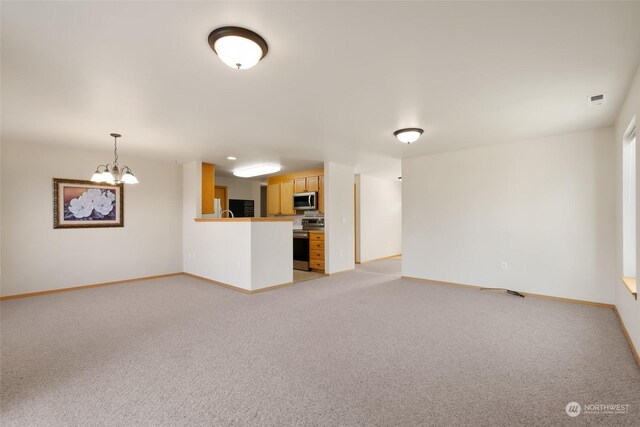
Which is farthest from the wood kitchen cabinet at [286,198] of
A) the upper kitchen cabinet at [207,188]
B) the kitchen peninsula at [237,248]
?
the kitchen peninsula at [237,248]

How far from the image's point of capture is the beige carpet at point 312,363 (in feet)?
5.76

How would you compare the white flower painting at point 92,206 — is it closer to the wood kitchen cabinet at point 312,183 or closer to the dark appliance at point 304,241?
the dark appliance at point 304,241

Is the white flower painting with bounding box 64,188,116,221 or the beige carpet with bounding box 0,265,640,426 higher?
the white flower painting with bounding box 64,188,116,221

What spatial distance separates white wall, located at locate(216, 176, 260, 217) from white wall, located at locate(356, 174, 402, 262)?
130 inches

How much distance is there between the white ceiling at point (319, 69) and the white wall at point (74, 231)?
2.60 ft

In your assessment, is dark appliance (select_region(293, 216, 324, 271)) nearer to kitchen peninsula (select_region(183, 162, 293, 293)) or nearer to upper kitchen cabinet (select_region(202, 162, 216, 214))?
kitchen peninsula (select_region(183, 162, 293, 293))

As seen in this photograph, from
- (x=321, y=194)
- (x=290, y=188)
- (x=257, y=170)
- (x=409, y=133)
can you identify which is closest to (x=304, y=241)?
(x=321, y=194)

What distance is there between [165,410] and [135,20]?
2360mm

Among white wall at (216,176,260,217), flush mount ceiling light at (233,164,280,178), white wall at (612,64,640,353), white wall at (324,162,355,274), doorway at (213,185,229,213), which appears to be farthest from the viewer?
white wall at (216,176,260,217)

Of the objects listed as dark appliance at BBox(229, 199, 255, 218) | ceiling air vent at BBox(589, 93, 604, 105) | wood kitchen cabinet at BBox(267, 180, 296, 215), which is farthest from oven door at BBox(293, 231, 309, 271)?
ceiling air vent at BBox(589, 93, 604, 105)

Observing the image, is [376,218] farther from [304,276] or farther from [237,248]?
[237,248]

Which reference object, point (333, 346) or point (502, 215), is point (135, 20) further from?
point (502, 215)
